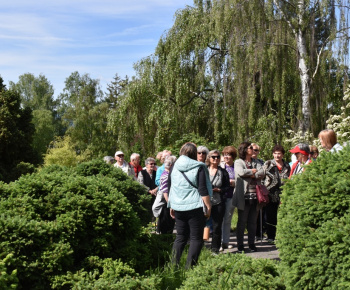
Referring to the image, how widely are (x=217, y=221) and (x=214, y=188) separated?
60 centimetres

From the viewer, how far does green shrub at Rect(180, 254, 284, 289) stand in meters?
4.91

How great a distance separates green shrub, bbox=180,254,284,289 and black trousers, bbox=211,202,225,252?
3.19 m

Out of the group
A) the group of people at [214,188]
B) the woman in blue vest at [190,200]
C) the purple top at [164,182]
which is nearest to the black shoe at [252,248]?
the group of people at [214,188]

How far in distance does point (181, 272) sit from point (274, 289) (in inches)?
72.8

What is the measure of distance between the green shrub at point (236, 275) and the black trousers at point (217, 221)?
3187mm

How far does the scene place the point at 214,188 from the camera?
8609 millimetres

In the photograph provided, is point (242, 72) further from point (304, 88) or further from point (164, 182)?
point (164, 182)

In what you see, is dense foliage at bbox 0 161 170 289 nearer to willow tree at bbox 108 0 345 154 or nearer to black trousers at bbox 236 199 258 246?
black trousers at bbox 236 199 258 246

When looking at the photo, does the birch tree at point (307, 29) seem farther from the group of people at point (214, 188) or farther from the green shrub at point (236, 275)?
the green shrub at point (236, 275)

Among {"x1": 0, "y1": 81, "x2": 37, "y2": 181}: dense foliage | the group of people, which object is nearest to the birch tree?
the group of people

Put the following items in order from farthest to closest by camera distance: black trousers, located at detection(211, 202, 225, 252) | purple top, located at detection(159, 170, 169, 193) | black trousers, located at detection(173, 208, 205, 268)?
purple top, located at detection(159, 170, 169, 193), black trousers, located at detection(211, 202, 225, 252), black trousers, located at detection(173, 208, 205, 268)

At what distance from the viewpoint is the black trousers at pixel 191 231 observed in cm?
669

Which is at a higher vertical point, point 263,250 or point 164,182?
point 164,182

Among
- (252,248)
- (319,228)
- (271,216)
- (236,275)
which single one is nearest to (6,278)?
(236,275)
